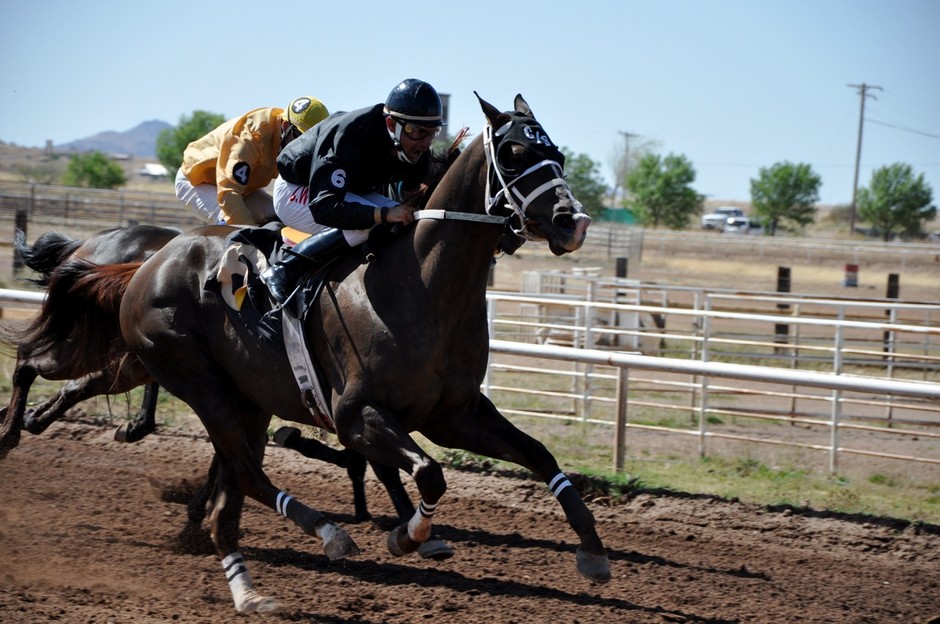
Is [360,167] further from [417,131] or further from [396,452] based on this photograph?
[396,452]

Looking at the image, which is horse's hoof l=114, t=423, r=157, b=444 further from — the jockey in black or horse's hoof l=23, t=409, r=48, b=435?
the jockey in black

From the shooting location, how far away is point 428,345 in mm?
4523

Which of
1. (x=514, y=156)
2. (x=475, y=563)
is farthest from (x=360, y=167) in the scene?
(x=475, y=563)

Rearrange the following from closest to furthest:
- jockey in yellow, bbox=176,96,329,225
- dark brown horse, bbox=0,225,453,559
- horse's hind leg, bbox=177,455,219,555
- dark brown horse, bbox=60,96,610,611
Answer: dark brown horse, bbox=60,96,610,611 → horse's hind leg, bbox=177,455,219,555 → dark brown horse, bbox=0,225,453,559 → jockey in yellow, bbox=176,96,329,225

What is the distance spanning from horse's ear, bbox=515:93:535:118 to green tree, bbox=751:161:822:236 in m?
73.7

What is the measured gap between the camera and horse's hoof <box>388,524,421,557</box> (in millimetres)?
4703

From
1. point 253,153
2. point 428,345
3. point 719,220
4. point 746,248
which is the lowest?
point 428,345

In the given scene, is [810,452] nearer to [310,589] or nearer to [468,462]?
[468,462]

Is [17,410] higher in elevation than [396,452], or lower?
lower

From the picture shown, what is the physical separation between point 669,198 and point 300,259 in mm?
70947

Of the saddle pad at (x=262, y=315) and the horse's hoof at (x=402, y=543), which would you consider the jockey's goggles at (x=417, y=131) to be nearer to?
the saddle pad at (x=262, y=315)

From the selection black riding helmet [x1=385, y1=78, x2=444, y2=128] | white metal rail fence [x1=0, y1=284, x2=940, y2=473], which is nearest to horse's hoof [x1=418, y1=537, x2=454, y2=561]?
black riding helmet [x1=385, y1=78, x2=444, y2=128]

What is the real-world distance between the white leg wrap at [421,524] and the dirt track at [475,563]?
37 centimetres

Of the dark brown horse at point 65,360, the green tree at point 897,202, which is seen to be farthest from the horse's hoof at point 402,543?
the green tree at point 897,202
